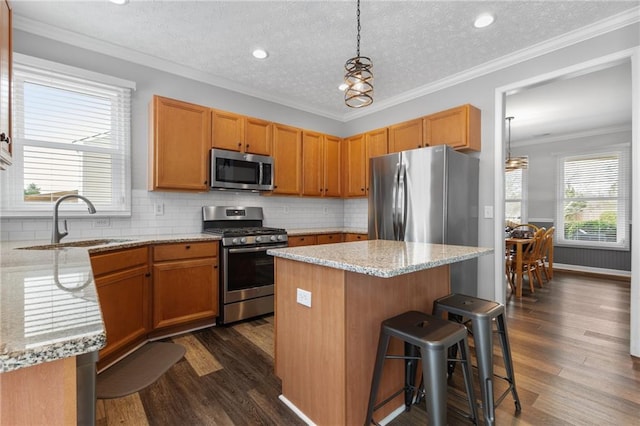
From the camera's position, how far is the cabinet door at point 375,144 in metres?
4.00

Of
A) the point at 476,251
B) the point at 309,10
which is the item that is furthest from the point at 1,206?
the point at 476,251

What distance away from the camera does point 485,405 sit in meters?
1.50

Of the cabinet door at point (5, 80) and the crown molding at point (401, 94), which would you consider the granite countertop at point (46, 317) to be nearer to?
the cabinet door at point (5, 80)

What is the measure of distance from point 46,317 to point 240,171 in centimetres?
297

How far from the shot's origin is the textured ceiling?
2.33 metres

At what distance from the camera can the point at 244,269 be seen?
3139 millimetres

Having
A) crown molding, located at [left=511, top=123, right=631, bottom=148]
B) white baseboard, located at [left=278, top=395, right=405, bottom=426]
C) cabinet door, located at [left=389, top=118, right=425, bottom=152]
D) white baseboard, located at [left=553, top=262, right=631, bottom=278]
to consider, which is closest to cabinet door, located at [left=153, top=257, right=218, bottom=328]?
white baseboard, located at [left=278, top=395, right=405, bottom=426]

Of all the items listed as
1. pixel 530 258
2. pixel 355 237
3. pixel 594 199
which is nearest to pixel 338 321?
pixel 355 237

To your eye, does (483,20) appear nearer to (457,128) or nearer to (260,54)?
(457,128)

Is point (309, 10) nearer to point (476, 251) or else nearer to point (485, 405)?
point (476, 251)

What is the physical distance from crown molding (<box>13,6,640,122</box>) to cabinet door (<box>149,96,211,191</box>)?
503 millimetres

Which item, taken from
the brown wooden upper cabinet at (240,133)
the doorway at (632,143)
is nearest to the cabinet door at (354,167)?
the brown wooden upper cabinet at (240,133)

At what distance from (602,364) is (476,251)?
63.1 inches

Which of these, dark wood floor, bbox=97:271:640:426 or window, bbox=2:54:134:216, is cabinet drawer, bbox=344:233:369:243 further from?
window, bbox=2:54:134:216
